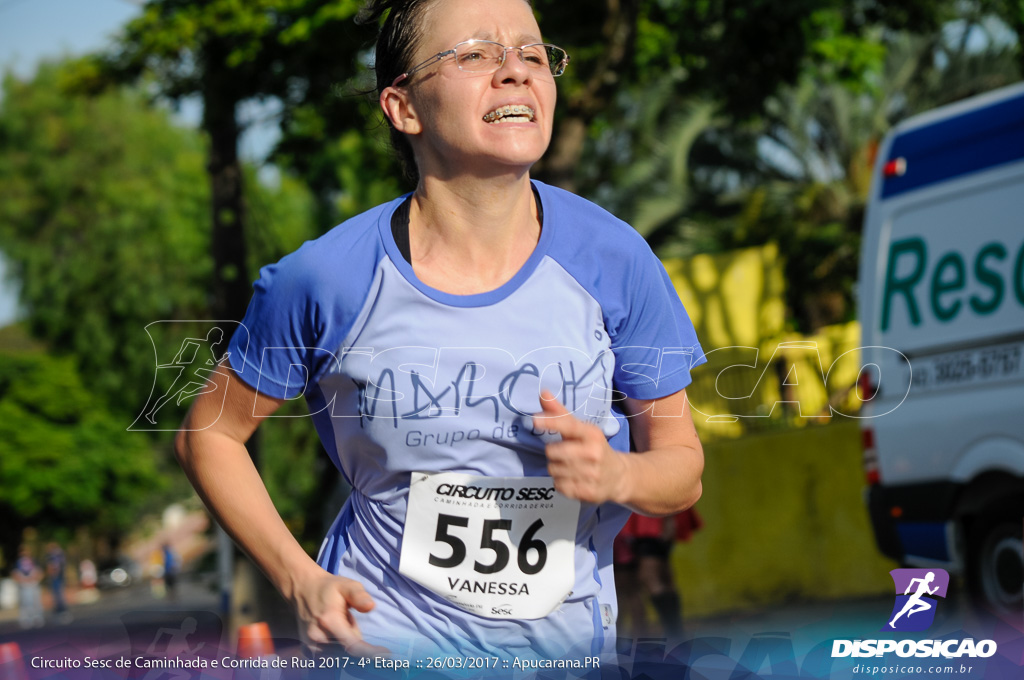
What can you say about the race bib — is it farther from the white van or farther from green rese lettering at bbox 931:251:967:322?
green rese lettering at bbox 931:251:967:322

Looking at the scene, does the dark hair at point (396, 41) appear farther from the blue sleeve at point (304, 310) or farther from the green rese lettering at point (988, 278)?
the green rese lettering at point (988, 278)

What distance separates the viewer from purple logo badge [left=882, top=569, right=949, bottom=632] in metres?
2.04

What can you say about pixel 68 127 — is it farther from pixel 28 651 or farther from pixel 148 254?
pixel 28 651

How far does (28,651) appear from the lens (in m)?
1.85

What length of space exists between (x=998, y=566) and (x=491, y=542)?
15.4 feet

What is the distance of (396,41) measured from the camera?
86.3 inches

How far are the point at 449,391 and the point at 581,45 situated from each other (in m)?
9.12

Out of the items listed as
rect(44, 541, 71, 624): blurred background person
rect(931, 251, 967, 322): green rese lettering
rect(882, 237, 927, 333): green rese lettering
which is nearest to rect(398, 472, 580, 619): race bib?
rect(931, 251, 967, 322): green rese lettering

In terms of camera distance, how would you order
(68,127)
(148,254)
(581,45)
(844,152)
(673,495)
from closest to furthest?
(673,495) → (581,45) → (844,152) → (148,254) → (68,127)

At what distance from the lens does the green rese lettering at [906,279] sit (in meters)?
6.30

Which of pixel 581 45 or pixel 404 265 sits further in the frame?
pixel 581 45

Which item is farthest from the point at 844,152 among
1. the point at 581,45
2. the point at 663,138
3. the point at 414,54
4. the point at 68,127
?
the point at 68,127

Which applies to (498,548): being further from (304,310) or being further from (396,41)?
(396,41)

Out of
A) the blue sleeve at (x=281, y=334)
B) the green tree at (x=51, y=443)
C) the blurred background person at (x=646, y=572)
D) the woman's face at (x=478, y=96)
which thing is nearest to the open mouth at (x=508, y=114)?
the woman's face at (x=478, y=96)
